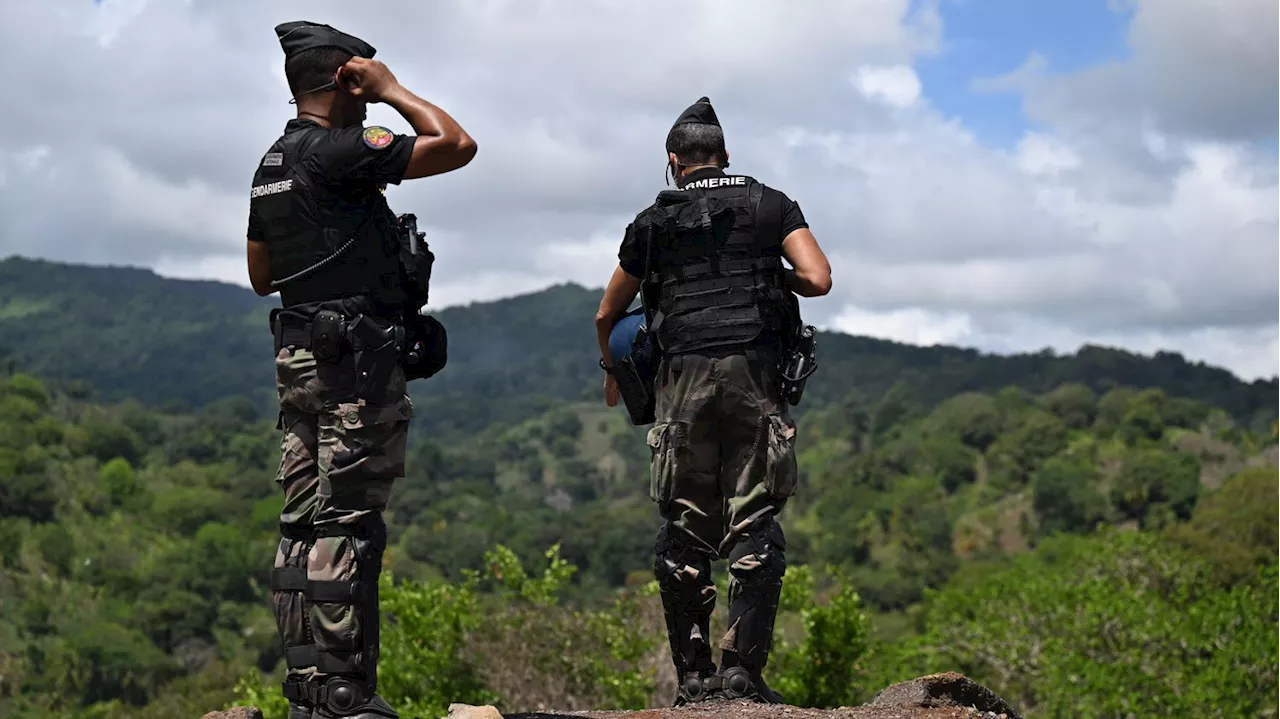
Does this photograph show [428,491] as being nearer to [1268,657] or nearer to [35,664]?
[35,664]

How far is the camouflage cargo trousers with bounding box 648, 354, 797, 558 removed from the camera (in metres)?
6.00

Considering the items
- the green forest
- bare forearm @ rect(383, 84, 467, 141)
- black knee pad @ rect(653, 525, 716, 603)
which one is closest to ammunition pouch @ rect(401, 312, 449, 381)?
bare forearm @ rect(383, 84, 467, 141)

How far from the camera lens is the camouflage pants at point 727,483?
19.7 ft

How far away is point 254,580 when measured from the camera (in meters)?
77.9

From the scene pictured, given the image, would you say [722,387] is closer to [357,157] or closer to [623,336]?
[623,336]

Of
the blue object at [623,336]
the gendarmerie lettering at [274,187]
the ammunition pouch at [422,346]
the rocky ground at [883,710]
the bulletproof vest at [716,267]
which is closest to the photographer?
the gendarmerie lettering at [274,187]

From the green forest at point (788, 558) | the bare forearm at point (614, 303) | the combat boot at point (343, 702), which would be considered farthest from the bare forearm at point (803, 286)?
the green forest at point (788, 558)

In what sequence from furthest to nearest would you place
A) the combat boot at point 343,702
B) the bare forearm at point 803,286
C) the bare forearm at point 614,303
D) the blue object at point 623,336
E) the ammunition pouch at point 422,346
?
1. the blue object at point 623,336
2. the bare forearm at point 614,303
3. the bare forearm at point 803,286
4. the ammunition pouch at point 422,346
5. the combat boot at point 343,702

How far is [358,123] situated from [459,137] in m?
0.54

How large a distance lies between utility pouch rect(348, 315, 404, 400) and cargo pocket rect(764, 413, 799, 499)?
172 centimetres

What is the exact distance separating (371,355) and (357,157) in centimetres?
67

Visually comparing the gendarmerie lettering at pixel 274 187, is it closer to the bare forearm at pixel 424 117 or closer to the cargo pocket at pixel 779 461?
the bare forearm at pixel 424 117

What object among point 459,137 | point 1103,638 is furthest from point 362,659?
point 1103,638

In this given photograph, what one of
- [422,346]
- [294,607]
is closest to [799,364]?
[422,346]
